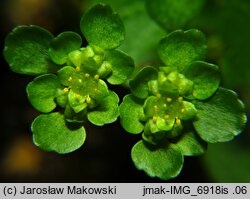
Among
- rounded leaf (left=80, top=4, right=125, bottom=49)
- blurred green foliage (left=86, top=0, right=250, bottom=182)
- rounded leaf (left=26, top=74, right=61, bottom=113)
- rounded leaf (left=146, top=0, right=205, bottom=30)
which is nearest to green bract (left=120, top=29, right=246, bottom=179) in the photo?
rounded leaf (left=80, top=4, right=125, bottom=49)

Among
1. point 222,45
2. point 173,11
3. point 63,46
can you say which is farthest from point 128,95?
point 222,45

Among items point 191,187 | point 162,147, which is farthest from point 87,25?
point 191,187

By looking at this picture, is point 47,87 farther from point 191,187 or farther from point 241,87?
point 241,87

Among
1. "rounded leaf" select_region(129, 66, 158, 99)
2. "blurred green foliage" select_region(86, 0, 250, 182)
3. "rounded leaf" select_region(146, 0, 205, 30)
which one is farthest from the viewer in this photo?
"blurred green foliage" select_region(86, 0, 250, 182)

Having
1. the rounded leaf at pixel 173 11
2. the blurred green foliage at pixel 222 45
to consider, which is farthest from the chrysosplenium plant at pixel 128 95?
the blurred green foliage at pixel 222 45

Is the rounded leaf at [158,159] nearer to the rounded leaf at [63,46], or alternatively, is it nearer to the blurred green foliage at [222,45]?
the rounded leaf at [63,46]

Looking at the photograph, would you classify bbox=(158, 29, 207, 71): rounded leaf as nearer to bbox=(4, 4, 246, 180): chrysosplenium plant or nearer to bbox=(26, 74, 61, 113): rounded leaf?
bbox=(4, 4, 246, 180): chrysosplenium plant

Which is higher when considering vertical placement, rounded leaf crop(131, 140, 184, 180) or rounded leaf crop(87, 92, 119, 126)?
rounded leaf crop(87, 92, 119, 126)
